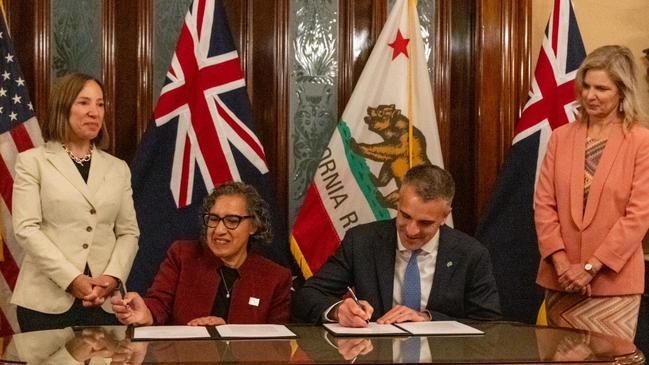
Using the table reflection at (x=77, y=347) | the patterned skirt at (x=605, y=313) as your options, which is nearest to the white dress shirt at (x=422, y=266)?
the patterned skirt at (x=605, y=313)

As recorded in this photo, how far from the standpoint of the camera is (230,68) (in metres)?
3.98

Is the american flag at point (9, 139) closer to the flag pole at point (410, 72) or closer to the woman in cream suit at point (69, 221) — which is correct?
the woman in cream suit at point (69, 221)

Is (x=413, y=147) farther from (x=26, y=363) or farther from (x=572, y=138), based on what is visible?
(x=26, y=363)

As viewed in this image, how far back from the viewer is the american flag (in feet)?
12.2

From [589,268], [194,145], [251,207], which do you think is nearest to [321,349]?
[251,207]

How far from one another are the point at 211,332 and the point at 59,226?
1094 mm

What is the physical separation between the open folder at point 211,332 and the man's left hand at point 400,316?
0.30 m

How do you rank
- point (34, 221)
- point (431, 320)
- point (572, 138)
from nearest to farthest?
point (431, 320)
point (34, 221)
point (572, 138)

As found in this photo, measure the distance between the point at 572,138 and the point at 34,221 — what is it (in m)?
1.98

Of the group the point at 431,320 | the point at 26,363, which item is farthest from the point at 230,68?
the point at 26,363

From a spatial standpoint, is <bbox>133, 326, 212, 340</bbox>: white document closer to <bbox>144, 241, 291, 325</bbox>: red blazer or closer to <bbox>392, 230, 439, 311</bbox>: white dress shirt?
<bbox>144, 241, 291, 325</bbox>: red blazer

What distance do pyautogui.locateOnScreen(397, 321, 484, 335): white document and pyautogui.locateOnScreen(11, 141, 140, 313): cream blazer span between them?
1218mm

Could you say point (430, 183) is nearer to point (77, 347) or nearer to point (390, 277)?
point (390, 277)

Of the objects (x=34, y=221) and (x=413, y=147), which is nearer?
(x=34, y=221)
